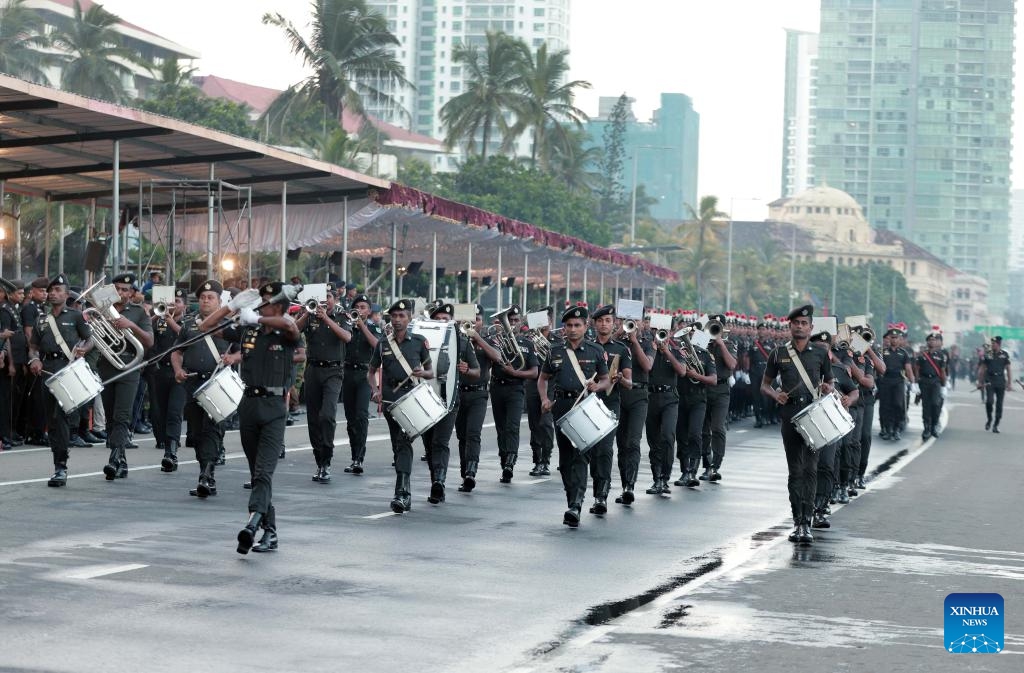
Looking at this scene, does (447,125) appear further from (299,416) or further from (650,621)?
(650,621)

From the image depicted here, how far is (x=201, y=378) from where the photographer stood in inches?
656

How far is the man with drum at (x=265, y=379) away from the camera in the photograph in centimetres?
1169

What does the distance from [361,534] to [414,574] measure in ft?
6.71

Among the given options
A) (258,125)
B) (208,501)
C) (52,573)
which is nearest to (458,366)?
(208,501)

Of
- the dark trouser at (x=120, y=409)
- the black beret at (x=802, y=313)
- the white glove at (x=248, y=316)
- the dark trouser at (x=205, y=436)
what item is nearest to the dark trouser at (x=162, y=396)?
the dark trouser at (x=120, y=409)

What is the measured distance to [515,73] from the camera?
79125mm

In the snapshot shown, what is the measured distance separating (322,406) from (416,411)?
112 inches

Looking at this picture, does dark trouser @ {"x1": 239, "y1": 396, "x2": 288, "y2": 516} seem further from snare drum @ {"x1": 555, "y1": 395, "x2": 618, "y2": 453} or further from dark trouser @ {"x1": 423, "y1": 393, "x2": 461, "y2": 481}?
dark trouser @ {"x1": 423, "y1": 393, "x2": 461, "y2": 481}

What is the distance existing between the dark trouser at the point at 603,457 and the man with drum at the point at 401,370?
163 centimetres

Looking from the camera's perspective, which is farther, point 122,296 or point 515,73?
point 515,73

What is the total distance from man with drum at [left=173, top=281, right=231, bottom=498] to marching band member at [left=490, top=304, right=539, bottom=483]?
3.27m

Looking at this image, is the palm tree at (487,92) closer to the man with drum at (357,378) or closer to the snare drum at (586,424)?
the man with drum at (357,378)

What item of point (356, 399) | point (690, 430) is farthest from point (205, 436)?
point (690, 430)

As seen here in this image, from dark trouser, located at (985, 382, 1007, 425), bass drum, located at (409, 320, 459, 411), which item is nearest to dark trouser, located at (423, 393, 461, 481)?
bass drum, located at (409, 320, 459, 411)
